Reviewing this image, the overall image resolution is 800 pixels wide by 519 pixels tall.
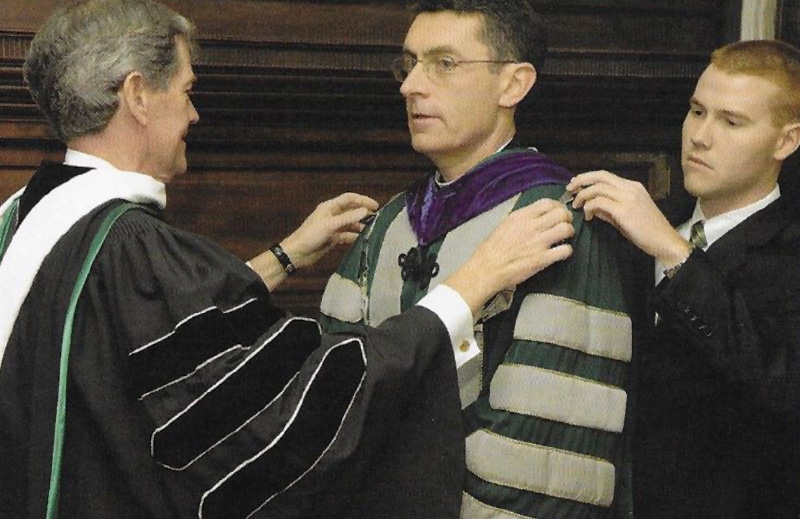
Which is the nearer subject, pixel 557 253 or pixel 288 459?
pixel 288 459

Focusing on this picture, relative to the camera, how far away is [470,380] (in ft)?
7.56

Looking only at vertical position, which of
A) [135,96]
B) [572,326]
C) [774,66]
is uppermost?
[774,66]

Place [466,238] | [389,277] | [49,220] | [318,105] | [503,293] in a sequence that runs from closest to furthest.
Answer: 1. [49,220]
2. [503,293]
3. [466,238]
4. [389,277]
5. [318,105]

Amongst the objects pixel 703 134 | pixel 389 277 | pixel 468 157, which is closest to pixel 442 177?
pixel 468 157

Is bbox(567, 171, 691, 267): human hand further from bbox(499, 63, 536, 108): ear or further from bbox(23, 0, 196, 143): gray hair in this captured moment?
bbox(23, 0, 196, 143): gray hair

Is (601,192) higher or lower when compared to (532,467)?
higher

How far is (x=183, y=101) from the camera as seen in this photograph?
2271 mm

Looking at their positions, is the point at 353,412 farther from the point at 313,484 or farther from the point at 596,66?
the point at 596,66

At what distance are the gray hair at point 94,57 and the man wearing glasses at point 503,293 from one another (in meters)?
0.54

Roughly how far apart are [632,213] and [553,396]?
0.39 m

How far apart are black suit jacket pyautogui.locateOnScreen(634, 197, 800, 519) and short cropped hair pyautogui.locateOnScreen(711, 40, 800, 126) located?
7.8 inches

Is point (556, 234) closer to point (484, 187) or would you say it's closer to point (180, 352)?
point (484, 187)

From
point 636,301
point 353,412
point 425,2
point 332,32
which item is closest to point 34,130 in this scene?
point 332,32

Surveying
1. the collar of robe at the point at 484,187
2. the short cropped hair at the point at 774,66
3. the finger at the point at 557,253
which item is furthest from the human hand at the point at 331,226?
the short cropped hair at the point at 774,66
